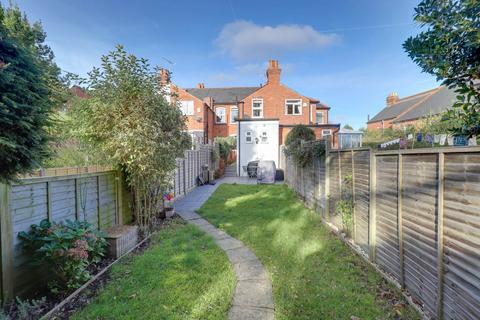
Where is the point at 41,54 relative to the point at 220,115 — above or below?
below

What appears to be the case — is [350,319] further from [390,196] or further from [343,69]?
[343,69]

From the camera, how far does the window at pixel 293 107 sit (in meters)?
23.4

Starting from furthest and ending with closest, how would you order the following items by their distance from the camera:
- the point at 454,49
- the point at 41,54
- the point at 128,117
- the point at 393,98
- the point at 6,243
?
the point at 393,98 → the point at 128,117 → the point at 41,54 → the point at 6,243 → the point at 454,49

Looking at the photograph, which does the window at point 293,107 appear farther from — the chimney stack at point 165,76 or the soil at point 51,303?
the soil at point 51,303

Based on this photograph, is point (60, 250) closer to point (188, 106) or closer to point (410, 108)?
point (188, 106)

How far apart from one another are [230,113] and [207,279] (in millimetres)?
25486

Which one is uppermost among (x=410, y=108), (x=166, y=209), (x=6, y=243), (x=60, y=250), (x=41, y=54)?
(x=410, y=108)

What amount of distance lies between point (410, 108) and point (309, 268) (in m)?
32.9

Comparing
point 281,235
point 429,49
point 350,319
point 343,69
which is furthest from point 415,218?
point 343,69

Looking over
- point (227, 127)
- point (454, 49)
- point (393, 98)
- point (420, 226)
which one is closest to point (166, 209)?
point (420, 226)

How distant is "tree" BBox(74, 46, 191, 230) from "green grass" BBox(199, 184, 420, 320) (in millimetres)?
2463

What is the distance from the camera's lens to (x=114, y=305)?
2.83 metres

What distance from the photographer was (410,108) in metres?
29.3

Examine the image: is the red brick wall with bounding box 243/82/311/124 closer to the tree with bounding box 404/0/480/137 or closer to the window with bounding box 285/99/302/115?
the window with bounding box 285/99/302/115
